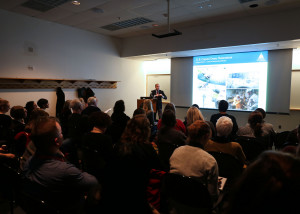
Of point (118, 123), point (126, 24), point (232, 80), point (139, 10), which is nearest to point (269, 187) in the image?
point (118, 123)

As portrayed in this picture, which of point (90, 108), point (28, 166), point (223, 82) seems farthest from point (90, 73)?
point (28, 166)

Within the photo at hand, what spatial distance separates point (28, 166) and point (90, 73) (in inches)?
241

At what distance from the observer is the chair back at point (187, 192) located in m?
1.47

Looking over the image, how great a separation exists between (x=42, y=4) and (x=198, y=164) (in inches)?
205

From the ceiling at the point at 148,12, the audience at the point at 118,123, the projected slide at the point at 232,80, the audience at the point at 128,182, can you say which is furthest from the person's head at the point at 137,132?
the projected slide at the point at 232,80

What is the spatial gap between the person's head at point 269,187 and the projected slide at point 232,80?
239 inches

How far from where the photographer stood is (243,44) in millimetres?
5598

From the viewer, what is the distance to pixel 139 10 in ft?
17.0

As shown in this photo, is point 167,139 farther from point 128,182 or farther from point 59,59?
point 59,59

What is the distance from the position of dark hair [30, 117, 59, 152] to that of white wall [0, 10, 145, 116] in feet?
15.8

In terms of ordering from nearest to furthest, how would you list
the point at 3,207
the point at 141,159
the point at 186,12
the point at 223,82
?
1. the point at 141,159
2. the point at 3,207
3. the point at 186,12
4. the point at 223,82

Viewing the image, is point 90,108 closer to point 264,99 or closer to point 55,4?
point 55,4

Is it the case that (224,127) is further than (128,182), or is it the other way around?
(224,127)

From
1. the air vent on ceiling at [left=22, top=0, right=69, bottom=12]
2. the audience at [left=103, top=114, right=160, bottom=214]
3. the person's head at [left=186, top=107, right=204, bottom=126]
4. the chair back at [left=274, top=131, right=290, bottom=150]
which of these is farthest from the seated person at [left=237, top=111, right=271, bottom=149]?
the air vent on ceiling at [left=22, top=0, right=69, bottom=12]
